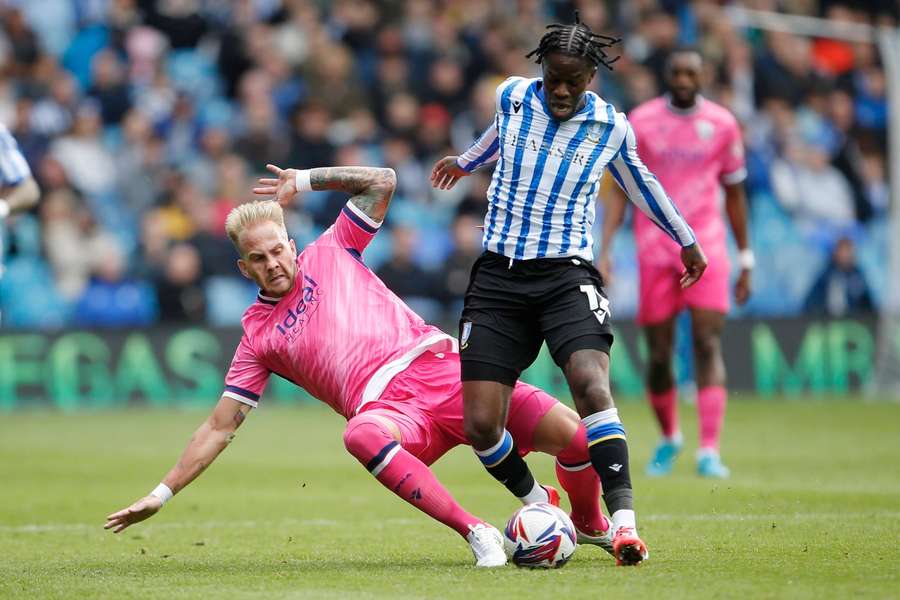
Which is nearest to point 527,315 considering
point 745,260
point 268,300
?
point 268,300

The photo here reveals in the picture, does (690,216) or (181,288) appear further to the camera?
(181,288)

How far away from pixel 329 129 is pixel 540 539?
44.0 ft

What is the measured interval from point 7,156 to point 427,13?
40.0 ft

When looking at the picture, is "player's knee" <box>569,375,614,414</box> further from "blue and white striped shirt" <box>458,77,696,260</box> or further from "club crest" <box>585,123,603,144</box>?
"club crest" <box>585,123,603,144</box>

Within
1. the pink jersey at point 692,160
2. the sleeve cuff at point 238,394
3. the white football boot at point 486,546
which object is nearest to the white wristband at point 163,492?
the sleeve cuff at point 238,394

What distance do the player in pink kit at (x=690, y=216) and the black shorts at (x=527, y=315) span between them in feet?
13.2

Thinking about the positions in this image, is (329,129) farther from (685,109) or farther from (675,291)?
(675,291)

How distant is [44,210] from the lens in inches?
711

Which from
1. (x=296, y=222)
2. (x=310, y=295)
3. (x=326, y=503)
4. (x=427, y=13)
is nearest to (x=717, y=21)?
(x=427, y=13)

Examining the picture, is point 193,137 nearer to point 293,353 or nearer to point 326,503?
point 326,503

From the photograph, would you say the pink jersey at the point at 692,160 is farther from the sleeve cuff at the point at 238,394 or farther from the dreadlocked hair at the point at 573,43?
the sleeve cuff at the point at 238,394

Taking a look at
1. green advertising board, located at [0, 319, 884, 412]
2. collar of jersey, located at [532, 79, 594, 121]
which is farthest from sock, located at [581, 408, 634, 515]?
green advertising board, located at [0, 319, 884, 412]

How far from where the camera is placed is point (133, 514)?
6.53 meters

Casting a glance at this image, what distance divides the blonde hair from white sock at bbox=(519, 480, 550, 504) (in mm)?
1676
